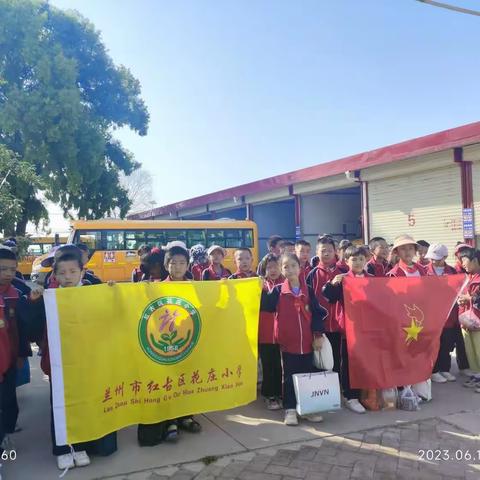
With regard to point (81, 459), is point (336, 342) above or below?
above

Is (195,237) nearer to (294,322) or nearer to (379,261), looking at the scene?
(379,261)

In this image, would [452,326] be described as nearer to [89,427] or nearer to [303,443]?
[303,443]

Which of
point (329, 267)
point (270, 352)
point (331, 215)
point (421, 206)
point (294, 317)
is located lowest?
point (270, 352)

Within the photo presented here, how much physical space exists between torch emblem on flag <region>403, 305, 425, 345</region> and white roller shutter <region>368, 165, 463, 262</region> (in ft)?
24.6

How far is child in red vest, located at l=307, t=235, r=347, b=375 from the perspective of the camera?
178 inches

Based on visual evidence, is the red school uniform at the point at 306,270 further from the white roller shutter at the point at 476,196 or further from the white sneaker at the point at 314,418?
the white roller shutter at the point at 476,196

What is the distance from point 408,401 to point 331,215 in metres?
14.7

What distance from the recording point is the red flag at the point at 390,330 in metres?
4.13

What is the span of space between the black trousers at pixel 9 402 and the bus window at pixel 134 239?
12292 mm

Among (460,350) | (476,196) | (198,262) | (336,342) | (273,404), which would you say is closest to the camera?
(273,404)

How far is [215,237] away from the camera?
17297mm

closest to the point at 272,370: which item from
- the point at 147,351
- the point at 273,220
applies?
the point at 147,351

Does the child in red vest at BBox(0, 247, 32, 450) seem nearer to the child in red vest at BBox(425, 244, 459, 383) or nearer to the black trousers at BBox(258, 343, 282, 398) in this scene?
the black trousers at BBox(258, 343, 282, 398)

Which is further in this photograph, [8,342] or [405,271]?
[405,271]
